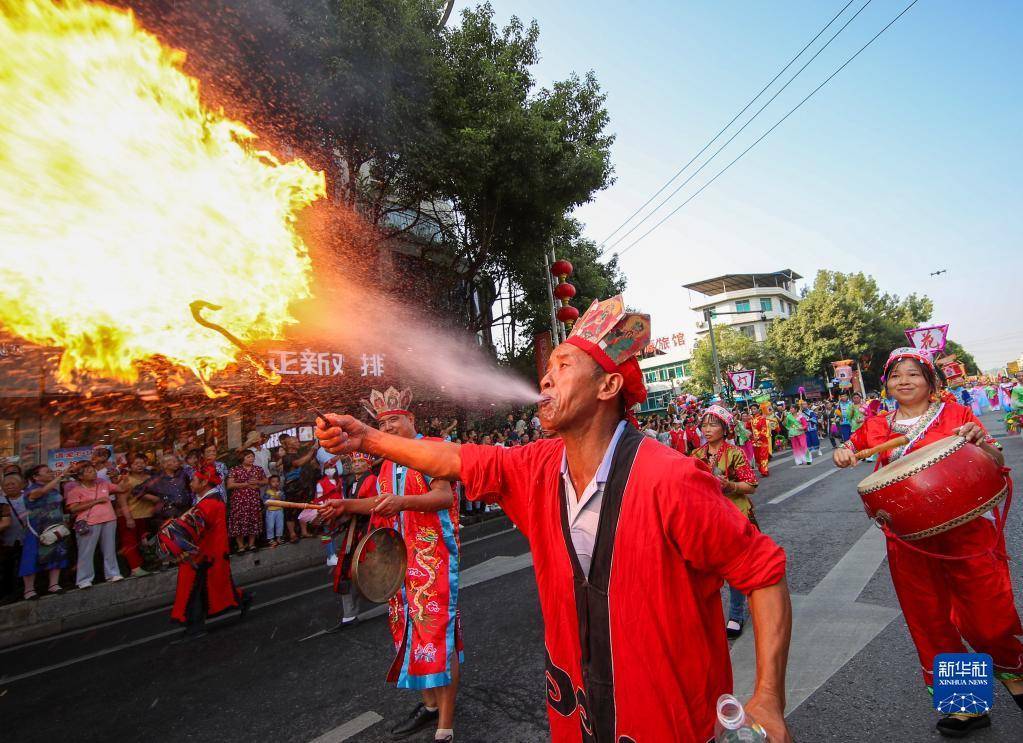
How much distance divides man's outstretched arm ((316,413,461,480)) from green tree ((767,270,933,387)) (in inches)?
1849

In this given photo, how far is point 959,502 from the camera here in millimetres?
2705

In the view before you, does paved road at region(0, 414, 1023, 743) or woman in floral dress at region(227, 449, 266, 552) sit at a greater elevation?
woman in floral dress at region(227, 449, 266, 552)

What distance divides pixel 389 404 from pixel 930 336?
36.1 ft

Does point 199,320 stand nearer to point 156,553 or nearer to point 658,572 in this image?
point 658,572

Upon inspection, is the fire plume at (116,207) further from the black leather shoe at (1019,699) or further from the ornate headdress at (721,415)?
the black leather shoe at (1019,699)

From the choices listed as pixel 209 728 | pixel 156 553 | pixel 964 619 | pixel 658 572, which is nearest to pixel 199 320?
pixel 658 572

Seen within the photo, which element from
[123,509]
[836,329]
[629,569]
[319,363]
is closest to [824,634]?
[629,569]

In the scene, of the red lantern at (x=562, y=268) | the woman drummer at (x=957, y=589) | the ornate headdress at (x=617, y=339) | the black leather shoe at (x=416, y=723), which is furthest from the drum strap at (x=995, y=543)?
the red lantern at (x=562, y=268)

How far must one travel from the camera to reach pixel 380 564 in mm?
3211

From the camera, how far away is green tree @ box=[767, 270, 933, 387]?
4206cm

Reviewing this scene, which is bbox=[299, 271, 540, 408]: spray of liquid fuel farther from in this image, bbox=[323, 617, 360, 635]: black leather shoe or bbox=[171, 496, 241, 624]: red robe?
bbox=[323, 617, 360, 635]: black leather shoe

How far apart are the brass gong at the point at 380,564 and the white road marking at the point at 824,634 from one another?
2258 mm

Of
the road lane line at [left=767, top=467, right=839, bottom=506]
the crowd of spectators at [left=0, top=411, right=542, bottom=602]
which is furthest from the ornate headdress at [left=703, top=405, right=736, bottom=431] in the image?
the road lane line at [left=767, top=467, right=839, bottom=506]

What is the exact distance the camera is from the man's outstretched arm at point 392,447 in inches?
86.8
